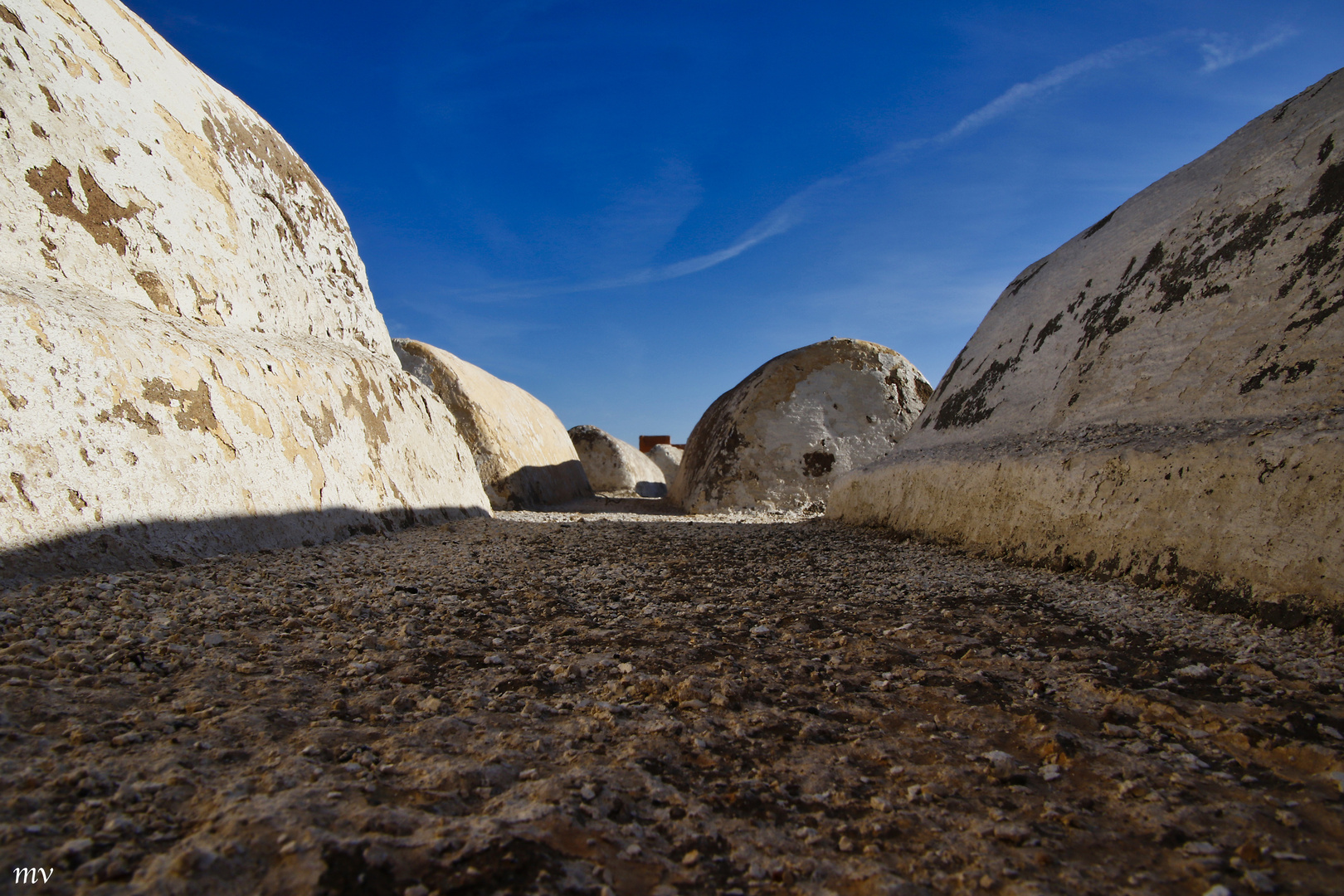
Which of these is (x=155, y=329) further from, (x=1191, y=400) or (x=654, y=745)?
(x=1191, y=400)

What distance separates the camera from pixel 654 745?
3.72 ft

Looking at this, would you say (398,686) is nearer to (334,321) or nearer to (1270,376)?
(1270,376)

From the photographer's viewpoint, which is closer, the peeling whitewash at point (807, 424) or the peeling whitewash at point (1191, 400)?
the peeling whitewash at point (1191, 400)

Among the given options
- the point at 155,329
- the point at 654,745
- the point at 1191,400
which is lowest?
the point at 654,745

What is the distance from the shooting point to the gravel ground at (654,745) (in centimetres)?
81

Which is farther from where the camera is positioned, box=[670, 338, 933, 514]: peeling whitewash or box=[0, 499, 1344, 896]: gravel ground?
box=[670, 338, 933, 514]: peeling whitewash

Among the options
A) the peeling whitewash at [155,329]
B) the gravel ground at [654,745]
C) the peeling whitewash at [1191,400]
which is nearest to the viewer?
the gravel ground at [654,745]

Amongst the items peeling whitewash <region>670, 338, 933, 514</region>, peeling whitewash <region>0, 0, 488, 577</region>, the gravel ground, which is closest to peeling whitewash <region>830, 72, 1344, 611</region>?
the gravel ground

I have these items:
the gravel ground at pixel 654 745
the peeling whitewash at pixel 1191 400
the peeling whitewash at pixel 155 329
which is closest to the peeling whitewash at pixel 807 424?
the peeling whitewash at pixel 1191 400

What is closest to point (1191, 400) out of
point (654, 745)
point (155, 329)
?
point (654, 745)

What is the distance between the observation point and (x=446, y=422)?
495cm

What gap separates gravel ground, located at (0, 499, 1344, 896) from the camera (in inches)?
32.0

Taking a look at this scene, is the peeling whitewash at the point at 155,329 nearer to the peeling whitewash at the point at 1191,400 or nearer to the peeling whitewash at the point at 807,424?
the peeling whitewash at the point at 1191,400

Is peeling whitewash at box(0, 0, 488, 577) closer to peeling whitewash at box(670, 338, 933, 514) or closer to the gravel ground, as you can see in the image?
the gravel ground
